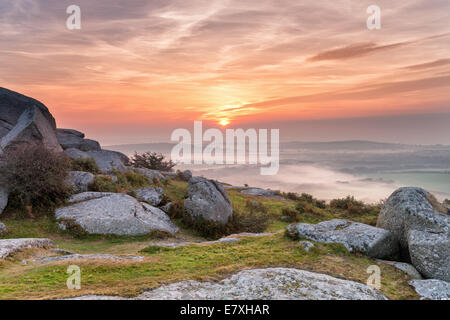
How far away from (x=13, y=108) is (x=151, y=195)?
17.5m

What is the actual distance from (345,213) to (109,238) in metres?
20.7

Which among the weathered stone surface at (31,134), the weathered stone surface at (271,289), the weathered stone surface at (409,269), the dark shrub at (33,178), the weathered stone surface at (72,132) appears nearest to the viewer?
the weathered stone surface at (271,289)

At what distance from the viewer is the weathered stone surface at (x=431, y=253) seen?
9.66 meters

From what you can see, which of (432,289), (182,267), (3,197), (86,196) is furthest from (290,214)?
(3,197)

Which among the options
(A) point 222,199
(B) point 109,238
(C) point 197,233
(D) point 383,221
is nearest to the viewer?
(D) point 383,221

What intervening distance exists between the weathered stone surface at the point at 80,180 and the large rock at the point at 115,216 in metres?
2.43

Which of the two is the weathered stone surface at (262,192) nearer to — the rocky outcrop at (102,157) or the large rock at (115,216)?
the rocky outcrop at (102,157)

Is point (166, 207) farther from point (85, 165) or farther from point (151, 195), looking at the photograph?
point (85, 165)

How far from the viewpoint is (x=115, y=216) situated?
17.4 m

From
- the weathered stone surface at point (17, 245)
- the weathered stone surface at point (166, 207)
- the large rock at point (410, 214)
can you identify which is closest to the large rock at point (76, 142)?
the weathered stone surface at point (166, 207)

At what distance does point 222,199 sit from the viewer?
20.9 metres

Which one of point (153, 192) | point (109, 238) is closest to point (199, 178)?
point (153, 192)
